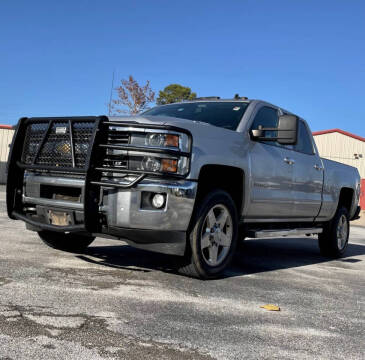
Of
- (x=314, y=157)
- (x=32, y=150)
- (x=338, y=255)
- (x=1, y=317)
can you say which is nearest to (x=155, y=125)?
(x=32, y=150)

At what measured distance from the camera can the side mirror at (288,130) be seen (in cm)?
521

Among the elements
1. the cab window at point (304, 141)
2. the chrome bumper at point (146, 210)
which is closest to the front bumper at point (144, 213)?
the chrome bumper at point (146, 210)

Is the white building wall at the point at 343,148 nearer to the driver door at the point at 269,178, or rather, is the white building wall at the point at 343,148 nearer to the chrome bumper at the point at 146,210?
the driver door at the point at 269,178

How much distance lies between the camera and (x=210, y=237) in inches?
190

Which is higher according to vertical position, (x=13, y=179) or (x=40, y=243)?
(x=13, y=179)

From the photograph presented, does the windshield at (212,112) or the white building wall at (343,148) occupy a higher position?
the white building wall at (343,148)

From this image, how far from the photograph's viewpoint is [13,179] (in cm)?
489

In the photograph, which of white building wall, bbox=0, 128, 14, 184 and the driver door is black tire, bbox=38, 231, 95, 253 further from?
white building wall, bbox=0, 128, 14, 184

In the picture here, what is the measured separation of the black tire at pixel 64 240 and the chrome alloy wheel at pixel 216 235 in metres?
1.53

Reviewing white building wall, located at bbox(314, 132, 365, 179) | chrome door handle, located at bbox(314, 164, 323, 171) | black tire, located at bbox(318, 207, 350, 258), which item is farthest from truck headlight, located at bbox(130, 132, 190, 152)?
white building wall, located at bbox(314, 132, 365, 179)

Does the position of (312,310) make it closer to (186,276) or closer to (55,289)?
(186,276)

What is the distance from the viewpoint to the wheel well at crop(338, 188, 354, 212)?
8109mm

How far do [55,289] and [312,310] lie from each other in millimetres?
2054

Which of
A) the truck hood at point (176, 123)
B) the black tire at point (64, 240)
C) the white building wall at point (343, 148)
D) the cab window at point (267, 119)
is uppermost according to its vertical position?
the white building wall at point (343, 148)
